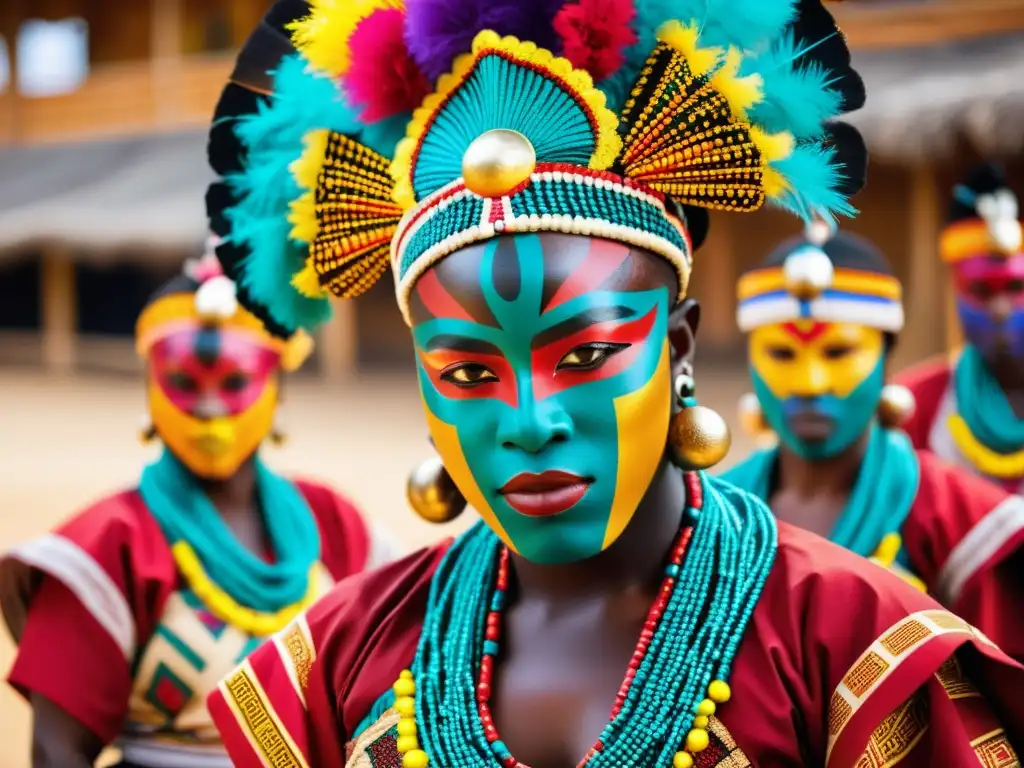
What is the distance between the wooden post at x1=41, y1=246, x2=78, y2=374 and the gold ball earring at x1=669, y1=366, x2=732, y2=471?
19.0 metres

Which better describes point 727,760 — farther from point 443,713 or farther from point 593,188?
point 593,188

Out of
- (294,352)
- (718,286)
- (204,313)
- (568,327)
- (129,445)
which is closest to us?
(568,327)

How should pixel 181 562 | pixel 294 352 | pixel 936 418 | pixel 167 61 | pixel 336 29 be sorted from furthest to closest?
pixel 167 61 → pixel 936 418 → pixel 294 352 → pixel 181 562 → pixel 336 29

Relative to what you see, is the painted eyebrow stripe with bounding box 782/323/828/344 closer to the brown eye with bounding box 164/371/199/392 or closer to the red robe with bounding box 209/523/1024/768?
the red robe with bounding box 209/523/1024/768

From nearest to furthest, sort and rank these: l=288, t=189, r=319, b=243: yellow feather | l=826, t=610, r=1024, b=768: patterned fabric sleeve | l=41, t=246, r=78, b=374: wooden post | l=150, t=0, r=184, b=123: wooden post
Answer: l=826, t=610, r=1024, b=768: patterned fabric sleeve
l=288, t=189, r=319, b=243: yellow feather
l=150, t=0, r=184, b=123: wooden post
l=41, t=246, r=78, b=374: wooden post

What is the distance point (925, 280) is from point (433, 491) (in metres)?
10.9

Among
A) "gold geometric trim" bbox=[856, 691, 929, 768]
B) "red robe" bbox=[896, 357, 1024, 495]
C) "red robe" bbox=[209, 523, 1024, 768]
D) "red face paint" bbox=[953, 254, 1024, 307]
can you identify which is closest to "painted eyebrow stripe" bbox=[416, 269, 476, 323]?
"red robe" bbox=[209, 523, 1024, 768]

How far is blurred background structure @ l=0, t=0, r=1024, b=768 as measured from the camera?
11.0 meters

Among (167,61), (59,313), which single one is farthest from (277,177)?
(59,313)

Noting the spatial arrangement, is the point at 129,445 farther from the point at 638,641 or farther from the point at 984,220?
the point at 638,641

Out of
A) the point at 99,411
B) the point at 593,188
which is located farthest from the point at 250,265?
the point at 99,411

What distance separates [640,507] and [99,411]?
48.8 feet

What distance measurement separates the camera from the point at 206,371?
3.70 meters

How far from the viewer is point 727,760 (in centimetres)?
180
